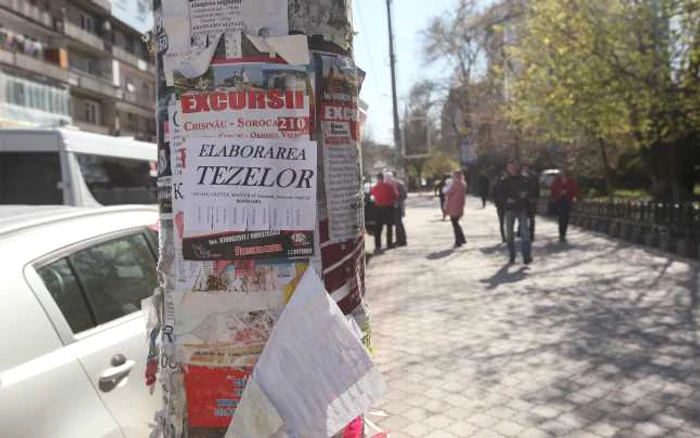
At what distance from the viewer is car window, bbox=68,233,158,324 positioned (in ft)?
10.5

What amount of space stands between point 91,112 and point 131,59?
806cm

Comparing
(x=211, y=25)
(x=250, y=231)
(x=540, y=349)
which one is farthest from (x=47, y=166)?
(x=250, y=231)

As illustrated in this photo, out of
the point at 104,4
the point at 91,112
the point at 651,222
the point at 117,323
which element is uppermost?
the point at 104,4

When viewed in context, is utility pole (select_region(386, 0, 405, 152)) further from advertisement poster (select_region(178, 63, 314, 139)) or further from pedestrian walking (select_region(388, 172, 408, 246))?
advertisement poster (select_region(178, 63, 314, 139))

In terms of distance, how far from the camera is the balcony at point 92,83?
4575 cm

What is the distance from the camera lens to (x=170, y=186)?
6.14ft

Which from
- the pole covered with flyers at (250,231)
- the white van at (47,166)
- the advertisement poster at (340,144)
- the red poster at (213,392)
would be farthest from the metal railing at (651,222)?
the red poster at (213,392)

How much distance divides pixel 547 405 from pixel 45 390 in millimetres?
3782

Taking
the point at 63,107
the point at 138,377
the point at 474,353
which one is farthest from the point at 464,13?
the point at 138,377

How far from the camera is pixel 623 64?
47.5ft

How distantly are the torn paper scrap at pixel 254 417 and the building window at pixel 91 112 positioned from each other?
5235 cm

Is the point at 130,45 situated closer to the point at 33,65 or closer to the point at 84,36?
the point at 84,36

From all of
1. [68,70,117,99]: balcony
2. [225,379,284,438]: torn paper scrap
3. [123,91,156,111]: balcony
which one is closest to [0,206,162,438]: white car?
[225,379,284,438]: torn paper scrap

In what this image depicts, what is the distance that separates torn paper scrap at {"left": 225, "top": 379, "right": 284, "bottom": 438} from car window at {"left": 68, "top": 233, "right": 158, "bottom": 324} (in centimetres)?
165
